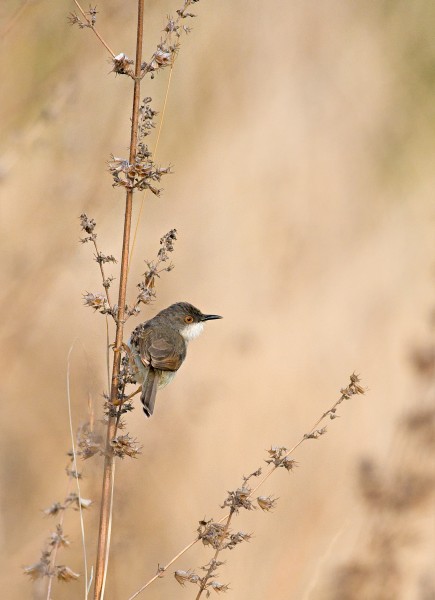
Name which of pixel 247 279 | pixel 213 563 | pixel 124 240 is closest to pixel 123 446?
pixel 213 563

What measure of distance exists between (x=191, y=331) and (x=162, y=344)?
500 mm

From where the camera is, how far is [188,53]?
439 centimetres

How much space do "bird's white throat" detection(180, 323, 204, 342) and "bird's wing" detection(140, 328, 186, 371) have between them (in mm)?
237

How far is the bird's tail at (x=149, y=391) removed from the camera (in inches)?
108

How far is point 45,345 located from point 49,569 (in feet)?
6.35

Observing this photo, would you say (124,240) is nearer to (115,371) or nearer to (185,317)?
(115,371)

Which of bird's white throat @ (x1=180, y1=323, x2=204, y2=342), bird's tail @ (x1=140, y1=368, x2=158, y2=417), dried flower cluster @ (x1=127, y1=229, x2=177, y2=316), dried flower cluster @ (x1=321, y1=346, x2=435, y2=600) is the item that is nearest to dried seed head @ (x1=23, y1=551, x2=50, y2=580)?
dried flower cluster @ (x1=127, y1=229, x2=177, y2=316)

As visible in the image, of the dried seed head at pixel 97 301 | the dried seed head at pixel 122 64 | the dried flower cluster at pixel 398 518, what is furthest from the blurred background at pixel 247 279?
the dried seed head at pixel 122 64

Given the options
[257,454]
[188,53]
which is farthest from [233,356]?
[188,53]

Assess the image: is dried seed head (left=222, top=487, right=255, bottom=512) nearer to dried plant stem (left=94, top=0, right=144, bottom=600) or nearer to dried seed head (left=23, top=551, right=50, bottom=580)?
dried plant stem (left=94, top=0, right=144, bottom=600)

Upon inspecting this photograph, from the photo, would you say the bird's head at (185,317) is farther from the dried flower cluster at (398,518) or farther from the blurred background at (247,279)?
the dried flower cluster at (398,518)

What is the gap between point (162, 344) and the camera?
313 cm

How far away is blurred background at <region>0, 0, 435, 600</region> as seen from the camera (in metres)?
2.89

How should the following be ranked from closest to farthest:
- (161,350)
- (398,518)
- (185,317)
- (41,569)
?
1. (41,569)
2. (398,518)
3. (161,350)
4. (185,317)
